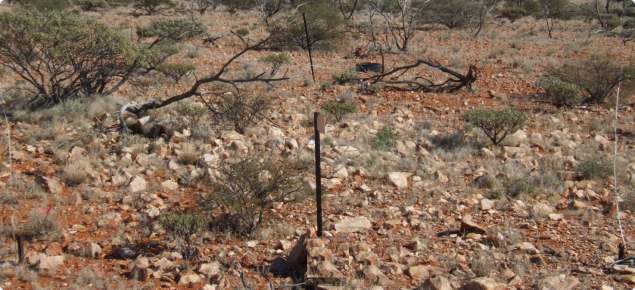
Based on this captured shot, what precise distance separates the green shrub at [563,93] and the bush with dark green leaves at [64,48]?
841cm

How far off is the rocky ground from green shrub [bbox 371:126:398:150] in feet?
0.69

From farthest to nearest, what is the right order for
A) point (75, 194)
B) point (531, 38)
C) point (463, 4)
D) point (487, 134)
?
point (463, 4) → point (531, 38) → point (487, 134) → point (75, 194)

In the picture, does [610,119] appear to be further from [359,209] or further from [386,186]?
[359,209]

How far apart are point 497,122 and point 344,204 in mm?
3843

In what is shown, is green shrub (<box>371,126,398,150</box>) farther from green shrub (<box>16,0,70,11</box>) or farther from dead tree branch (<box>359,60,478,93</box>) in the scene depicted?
green shrub (<box>16,0,70,11</box>)

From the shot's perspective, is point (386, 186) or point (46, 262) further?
point (386, 186)

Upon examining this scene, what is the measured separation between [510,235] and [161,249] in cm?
327

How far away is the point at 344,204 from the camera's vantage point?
18.4 feet

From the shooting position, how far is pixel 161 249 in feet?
14.8

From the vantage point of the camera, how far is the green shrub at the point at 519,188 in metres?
5.94

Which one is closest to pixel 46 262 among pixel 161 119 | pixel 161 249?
pixel 161 249

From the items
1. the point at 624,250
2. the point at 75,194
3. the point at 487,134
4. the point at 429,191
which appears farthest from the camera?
the point at 487,134

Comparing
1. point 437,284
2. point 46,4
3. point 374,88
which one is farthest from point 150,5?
point 437,284

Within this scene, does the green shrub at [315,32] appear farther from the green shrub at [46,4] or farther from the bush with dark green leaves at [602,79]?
the green shrub at [46,4]
